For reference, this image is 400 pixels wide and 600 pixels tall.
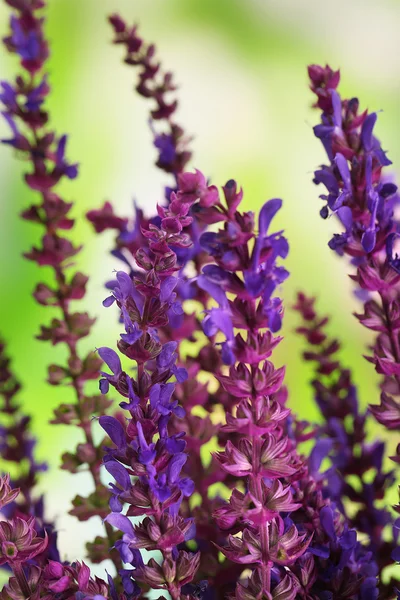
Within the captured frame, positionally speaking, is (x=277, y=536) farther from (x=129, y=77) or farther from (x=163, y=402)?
(x=129, y=77)

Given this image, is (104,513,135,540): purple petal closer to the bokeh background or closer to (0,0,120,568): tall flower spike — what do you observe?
(0,0,120,568): tall flower spike

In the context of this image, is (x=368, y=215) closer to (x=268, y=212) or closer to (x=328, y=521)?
(x=268, y=212)

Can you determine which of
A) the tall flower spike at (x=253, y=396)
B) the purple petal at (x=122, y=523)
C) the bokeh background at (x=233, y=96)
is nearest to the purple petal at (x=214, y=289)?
the tall flower spike at (x=253, y=396)

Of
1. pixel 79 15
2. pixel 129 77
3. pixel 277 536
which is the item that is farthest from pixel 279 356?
pixel 277 536

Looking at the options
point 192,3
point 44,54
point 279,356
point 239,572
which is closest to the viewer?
point 239,572

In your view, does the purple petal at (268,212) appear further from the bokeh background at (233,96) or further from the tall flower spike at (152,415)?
the bokeh background at (233,96)
